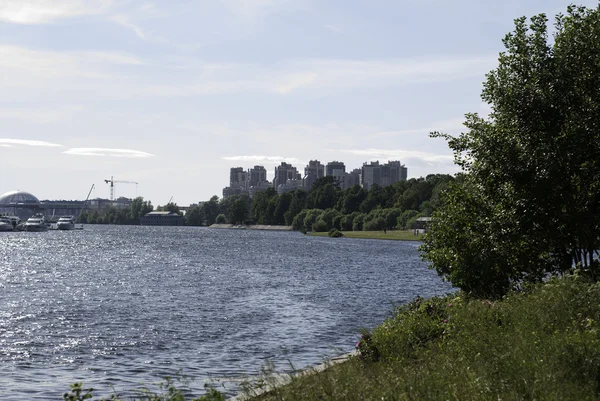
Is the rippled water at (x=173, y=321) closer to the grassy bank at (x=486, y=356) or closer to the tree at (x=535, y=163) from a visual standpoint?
the grassy bank at (x=486, y=356)

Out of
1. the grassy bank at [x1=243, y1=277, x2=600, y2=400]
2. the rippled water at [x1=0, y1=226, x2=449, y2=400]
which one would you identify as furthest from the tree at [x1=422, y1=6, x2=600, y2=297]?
the rippled water at [x1=0, y1=226, x2=449, y2=400]

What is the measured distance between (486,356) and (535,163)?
10560 mm

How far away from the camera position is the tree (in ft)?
75.5

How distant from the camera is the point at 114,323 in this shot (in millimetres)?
35750

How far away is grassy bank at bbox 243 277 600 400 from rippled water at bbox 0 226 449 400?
3424 millimetres

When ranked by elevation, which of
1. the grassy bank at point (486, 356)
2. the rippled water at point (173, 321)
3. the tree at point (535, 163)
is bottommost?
the rippled water at point (173, 321)

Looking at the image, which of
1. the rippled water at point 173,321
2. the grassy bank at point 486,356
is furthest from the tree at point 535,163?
the rippled water at point 173,321

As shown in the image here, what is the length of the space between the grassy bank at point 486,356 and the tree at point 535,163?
426cm

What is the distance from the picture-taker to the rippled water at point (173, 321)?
24.4 m

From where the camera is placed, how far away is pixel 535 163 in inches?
906

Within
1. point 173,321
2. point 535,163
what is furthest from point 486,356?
point 173,321

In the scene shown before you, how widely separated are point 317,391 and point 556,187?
1349 centimetres

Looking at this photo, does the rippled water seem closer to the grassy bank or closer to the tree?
the grassy bank

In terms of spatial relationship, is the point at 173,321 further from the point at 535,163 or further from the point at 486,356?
the point at 486,356
